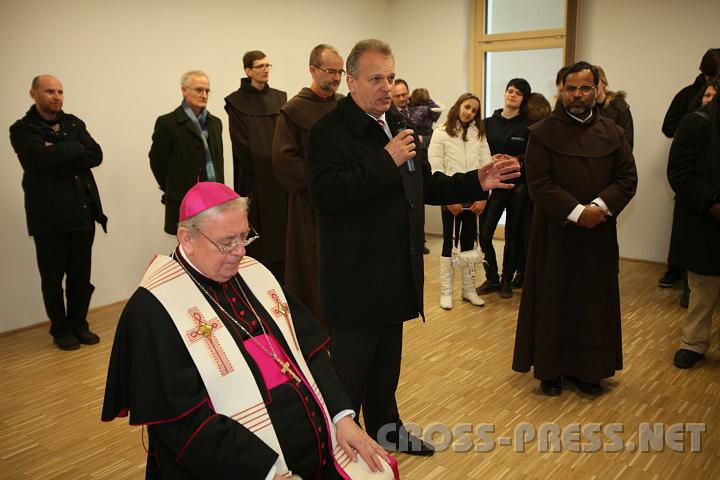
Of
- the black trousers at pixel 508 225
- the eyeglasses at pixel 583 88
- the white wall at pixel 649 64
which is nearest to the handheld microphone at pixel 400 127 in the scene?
the eyeglasses at pixel 583 88

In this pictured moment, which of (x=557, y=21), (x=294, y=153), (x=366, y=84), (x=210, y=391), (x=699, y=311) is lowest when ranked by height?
(x=699, y=311)

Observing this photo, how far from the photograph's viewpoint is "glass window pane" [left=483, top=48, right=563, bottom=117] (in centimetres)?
672

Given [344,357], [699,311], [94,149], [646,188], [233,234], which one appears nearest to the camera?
[233,234]

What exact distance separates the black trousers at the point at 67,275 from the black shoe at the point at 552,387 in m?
3.13

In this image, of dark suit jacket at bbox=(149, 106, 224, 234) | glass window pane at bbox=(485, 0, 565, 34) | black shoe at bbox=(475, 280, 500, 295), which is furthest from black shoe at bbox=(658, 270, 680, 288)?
dark suit jacket at bbox=(149, 106, 224, 234)

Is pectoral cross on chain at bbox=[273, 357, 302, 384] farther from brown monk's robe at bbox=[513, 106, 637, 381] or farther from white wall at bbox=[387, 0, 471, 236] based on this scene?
white wall at bbox=[387, 0, 471, 236]

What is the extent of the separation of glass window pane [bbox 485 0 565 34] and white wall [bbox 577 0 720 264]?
29 cm

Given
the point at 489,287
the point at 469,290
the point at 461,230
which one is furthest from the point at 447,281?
the point at 489,287

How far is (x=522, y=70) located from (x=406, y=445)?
515 centimetres

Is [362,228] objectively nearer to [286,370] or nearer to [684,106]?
[286,370]

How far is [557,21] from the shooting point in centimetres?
652

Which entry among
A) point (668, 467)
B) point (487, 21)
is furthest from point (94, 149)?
point (487, 21)

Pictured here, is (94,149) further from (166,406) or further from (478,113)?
(166,406)

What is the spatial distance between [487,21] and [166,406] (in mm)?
6469
